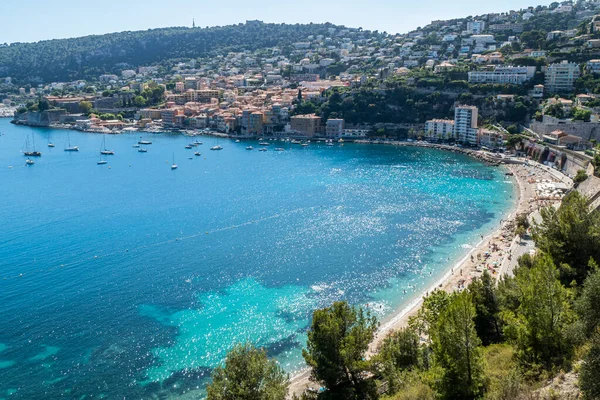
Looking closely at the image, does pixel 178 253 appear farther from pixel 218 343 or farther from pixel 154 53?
pixel 154 53

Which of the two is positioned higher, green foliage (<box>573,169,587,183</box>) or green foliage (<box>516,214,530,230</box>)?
green foliage (<box>573,169,587,183</box>)

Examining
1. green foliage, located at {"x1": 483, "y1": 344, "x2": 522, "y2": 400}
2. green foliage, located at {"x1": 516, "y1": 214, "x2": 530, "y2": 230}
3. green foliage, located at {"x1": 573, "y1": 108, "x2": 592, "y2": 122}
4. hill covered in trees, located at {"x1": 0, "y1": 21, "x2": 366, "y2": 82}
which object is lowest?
green foliage, located at {"x1": 516, "y1": 214, "x2": 530, "y2": 230}

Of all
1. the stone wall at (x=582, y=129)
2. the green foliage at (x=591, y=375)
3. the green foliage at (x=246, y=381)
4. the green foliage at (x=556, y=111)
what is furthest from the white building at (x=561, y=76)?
the green foliage at (x=246, y=381)

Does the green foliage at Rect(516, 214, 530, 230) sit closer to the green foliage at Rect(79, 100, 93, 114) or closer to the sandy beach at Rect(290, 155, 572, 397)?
the sandy beach at Rect(290, 155, 572, 397)

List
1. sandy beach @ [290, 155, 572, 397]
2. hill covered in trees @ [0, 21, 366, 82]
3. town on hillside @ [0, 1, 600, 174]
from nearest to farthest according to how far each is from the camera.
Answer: sandy beach @ [290, 155, 572, 397], town on hillside @ [0, 1, 600, 174], hill covered in trees @ [0, 21, 366, 82]

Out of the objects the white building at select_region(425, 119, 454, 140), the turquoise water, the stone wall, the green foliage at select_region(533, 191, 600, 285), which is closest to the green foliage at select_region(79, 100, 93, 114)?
the turquoise water

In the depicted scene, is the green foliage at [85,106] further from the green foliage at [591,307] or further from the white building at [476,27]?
the green foliage at [591,307]
